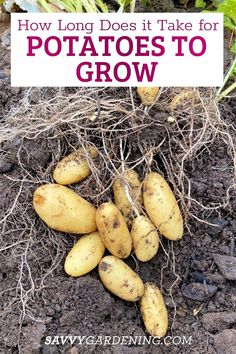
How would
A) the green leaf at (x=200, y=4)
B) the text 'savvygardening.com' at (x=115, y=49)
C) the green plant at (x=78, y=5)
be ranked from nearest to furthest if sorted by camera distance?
the text 'savvygardening.com' at (x=115, y=49) → the green plant at (x=78, y=5) → the green leaf at (x=200, y=4)

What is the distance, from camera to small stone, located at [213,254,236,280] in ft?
4.63

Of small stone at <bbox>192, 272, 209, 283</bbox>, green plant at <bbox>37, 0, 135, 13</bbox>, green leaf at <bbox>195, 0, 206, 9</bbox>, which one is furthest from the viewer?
green leaf at <bbox>195, 0, 206, 9</bbox>

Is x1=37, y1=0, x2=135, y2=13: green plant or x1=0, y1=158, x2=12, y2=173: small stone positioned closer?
x1=0, y1=158, x2=12, y2=173: small stone

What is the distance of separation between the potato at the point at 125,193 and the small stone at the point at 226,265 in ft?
0.66

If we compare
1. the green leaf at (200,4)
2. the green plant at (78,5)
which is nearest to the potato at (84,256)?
the green plant at (78,5)

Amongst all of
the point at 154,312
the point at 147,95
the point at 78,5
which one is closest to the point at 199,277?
the point at 154,312

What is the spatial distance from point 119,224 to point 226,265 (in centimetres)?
25

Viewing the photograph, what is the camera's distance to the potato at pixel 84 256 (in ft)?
4.47

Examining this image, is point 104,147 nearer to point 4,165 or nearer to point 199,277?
point 4,165

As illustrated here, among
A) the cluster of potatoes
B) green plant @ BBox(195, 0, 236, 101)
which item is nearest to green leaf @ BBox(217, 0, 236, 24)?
green plant @ BBox(195, 0, 236, 101)

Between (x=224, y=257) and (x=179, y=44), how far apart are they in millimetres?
523

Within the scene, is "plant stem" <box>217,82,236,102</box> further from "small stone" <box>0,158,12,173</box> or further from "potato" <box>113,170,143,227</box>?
"small stone" <box>0,158,12,173</box>

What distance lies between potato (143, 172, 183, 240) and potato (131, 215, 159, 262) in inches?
0.8

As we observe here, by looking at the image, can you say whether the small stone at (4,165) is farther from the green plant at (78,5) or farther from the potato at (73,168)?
the green plant at (78,5)
